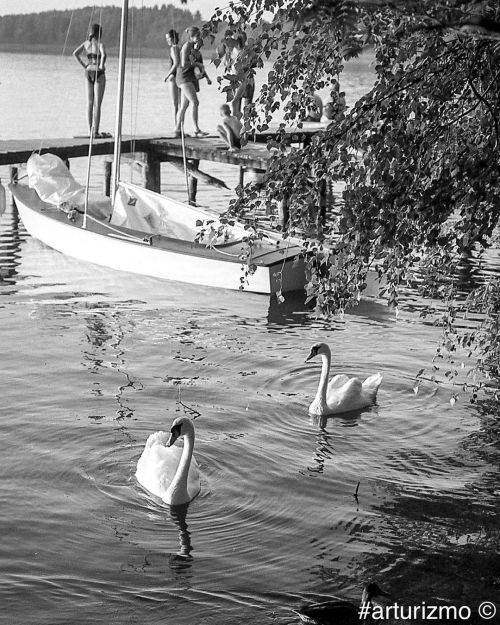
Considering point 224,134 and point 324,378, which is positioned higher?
point 224,134

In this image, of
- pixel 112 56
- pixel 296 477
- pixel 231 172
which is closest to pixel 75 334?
pixel 296 477

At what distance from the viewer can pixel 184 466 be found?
966cm

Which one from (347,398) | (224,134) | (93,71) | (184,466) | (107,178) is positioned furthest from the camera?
(107,178)

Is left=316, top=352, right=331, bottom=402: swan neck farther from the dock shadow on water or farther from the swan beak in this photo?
the swan beak

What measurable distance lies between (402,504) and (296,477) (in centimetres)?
115

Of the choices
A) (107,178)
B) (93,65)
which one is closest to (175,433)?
(93,65)

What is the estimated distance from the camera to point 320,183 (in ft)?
Answer: 25.0

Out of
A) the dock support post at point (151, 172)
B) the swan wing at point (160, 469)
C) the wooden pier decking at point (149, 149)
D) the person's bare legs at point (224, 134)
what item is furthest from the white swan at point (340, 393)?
the dock support post at point (151, 172)

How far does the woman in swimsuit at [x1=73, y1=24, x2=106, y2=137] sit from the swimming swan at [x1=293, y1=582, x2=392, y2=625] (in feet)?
62.2

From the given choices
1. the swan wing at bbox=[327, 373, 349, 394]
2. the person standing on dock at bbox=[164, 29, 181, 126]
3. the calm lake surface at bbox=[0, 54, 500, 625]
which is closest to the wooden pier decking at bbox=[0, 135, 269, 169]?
the person standing on dock at bbox=[164, 29, 181, 126]

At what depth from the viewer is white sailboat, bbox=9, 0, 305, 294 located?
18.3m

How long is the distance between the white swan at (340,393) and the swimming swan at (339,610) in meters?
4.90

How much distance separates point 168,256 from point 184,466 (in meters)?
9.47

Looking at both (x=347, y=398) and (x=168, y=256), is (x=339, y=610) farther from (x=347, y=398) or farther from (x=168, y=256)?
(x=168, y=256)
